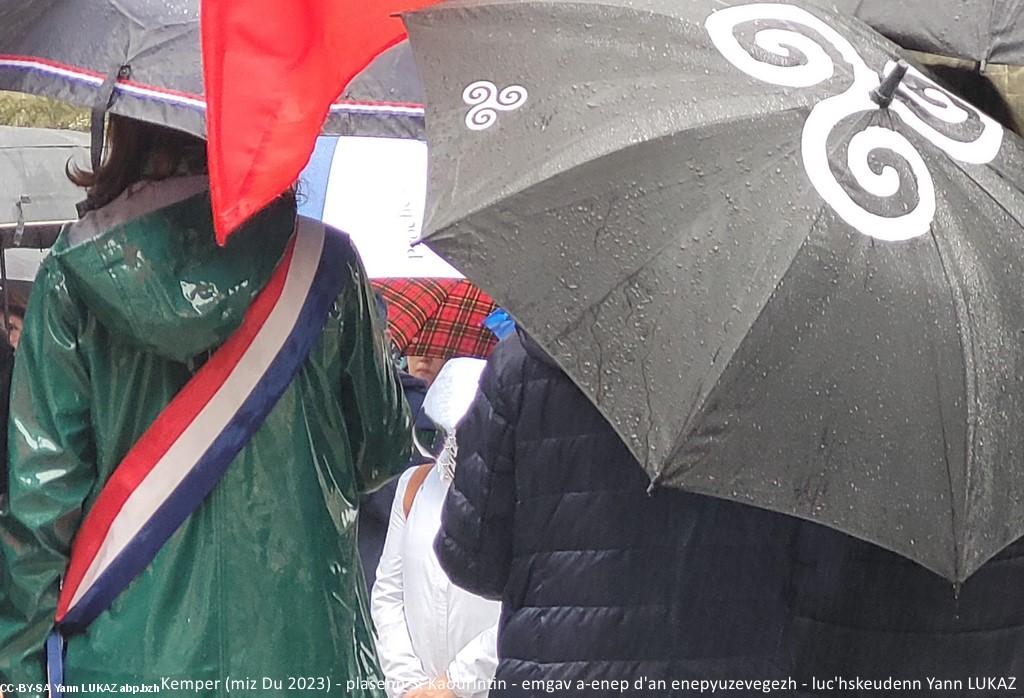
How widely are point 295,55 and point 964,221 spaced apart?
3.27 feet

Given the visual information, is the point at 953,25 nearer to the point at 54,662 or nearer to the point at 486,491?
the point at 486,491

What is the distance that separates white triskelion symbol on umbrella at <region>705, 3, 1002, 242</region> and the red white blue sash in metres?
0.95

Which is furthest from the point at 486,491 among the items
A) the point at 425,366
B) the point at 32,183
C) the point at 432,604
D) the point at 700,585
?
the point at 32,183

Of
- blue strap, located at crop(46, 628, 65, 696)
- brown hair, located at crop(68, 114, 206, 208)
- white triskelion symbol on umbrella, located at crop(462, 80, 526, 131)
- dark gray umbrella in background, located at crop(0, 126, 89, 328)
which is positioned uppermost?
white triskelion symbol on umbrella, located at crop(462, 80, 526, 131)

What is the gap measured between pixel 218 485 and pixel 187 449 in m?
0.09

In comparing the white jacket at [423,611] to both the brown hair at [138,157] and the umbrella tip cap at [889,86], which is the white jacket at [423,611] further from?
the umbrella tip cap at [889,86]

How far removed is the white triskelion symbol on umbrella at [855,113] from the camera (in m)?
2.02

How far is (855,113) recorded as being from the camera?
2.08 metres

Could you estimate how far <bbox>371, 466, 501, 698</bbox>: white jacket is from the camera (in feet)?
12.6

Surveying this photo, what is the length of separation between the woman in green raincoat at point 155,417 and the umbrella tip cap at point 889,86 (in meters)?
1.05

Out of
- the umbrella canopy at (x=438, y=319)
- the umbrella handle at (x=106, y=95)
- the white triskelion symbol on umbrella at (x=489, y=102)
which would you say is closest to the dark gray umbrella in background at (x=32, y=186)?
the umbrella canopy at (x=438, y=319)

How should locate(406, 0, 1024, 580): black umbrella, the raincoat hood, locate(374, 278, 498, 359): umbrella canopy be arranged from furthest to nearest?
1. locate(374, 278, 498, 359): umbrella canopy
2. the raincoat hood
3. locate(406, 0, 1024, 580): black umbrella

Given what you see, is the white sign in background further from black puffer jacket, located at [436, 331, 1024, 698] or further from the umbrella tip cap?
the umbrella tip cap

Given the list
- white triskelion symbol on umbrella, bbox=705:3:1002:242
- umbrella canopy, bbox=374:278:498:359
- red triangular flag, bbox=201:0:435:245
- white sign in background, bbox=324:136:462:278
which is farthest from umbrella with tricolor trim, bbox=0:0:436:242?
umbrella canopy, bbox=374:278:498:359
